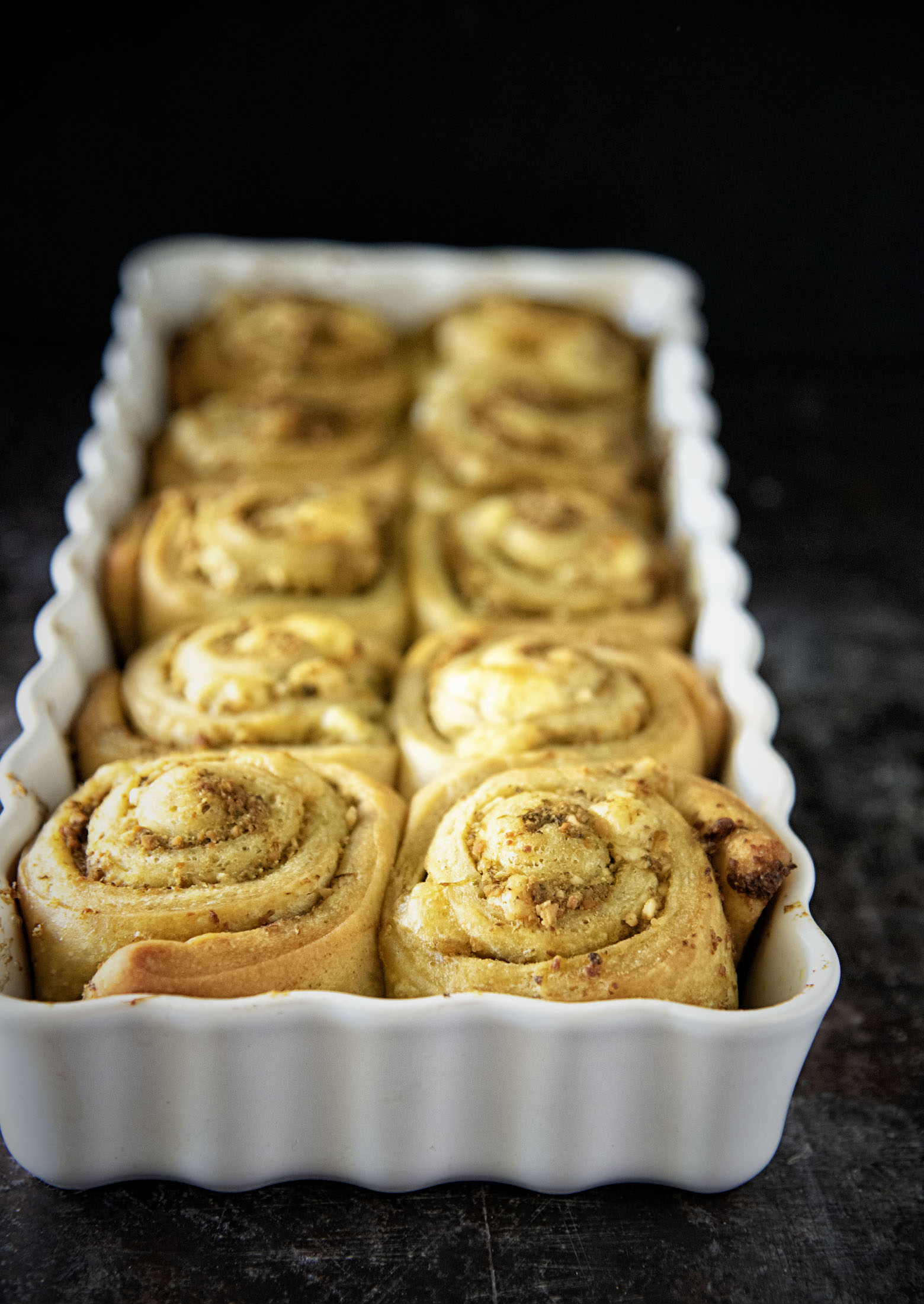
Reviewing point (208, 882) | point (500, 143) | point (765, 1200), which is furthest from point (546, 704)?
point (500, 143)

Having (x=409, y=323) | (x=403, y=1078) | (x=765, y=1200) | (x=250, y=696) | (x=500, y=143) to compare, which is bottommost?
(x=765, y=1200)

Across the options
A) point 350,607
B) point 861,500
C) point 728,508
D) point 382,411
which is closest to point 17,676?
point 350,607

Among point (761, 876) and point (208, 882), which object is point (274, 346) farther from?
point (761, 876)

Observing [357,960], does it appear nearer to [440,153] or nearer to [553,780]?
[553,780]

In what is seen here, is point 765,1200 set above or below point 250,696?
below

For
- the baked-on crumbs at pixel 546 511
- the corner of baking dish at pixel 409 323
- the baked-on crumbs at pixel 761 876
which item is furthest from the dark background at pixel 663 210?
the baked-on crumbs at pixel 546 511

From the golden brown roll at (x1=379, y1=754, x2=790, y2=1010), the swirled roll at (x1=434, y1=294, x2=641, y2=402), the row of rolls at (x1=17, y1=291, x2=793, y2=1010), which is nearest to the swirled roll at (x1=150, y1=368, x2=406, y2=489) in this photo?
the row of rolls at (x1=17, y1=291, x2=793, y2=1010)

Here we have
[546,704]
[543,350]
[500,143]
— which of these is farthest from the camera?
[500,143]

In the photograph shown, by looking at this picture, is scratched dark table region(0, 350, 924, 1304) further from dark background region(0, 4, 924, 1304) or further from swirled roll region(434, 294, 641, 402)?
swirled roll region(434, 294, 641, 402)
